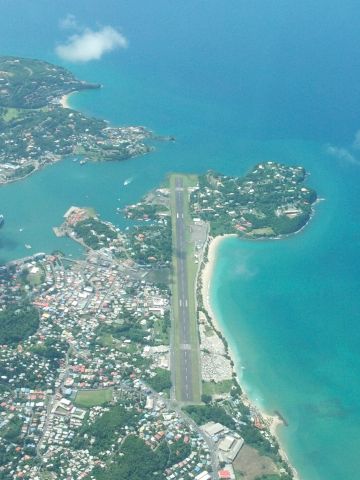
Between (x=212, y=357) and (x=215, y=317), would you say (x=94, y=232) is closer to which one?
(x=215, y=317)

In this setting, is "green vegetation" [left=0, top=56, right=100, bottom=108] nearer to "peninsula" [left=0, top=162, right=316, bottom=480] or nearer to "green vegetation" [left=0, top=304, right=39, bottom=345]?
"peninsula" [left=0, top=162, right=316, bottom=480]

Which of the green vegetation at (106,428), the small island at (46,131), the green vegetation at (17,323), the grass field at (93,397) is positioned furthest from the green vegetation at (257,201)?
the green vegetation at (106,428)

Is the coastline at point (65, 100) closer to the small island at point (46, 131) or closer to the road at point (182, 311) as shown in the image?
the small island at point (46, 131)

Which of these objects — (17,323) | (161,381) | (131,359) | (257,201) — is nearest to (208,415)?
(161,381)

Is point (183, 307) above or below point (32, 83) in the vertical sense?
below

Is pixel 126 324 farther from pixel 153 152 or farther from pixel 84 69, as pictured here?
pixel 84 69
